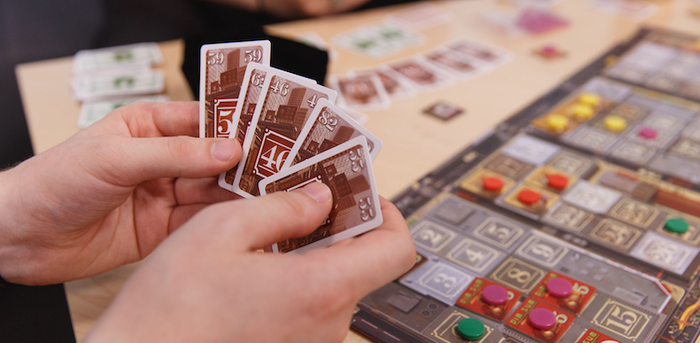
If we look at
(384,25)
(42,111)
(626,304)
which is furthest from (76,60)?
(626,304)

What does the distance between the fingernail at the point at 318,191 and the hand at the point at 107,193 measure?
0.65 ft

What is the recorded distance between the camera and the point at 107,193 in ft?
3.56

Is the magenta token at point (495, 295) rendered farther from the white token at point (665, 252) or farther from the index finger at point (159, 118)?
the index finger at point (159, 118)

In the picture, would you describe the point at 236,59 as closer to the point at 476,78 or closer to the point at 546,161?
the point at 546,161

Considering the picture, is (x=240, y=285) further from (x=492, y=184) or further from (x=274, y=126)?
(x=492, y=184)

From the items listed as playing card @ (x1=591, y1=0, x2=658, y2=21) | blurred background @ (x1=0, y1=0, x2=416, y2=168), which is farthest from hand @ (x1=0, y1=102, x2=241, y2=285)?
playing card @ (x1=591, y1=0, x2=658, y2=21)

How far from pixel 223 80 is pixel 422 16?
158 cm

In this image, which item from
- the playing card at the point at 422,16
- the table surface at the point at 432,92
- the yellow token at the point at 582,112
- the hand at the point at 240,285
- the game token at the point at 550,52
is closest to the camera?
the hand at the point at 240,285

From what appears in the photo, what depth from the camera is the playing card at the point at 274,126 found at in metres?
1.15

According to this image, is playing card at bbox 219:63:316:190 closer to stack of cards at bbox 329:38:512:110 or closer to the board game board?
the board game board

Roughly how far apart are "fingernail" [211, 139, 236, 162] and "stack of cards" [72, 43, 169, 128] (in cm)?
86

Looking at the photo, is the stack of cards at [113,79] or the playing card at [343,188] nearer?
the playing card at [343,188]

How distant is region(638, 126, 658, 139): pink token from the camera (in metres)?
1.67

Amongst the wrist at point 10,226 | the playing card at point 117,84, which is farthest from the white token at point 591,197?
the playing card at point 117,84
